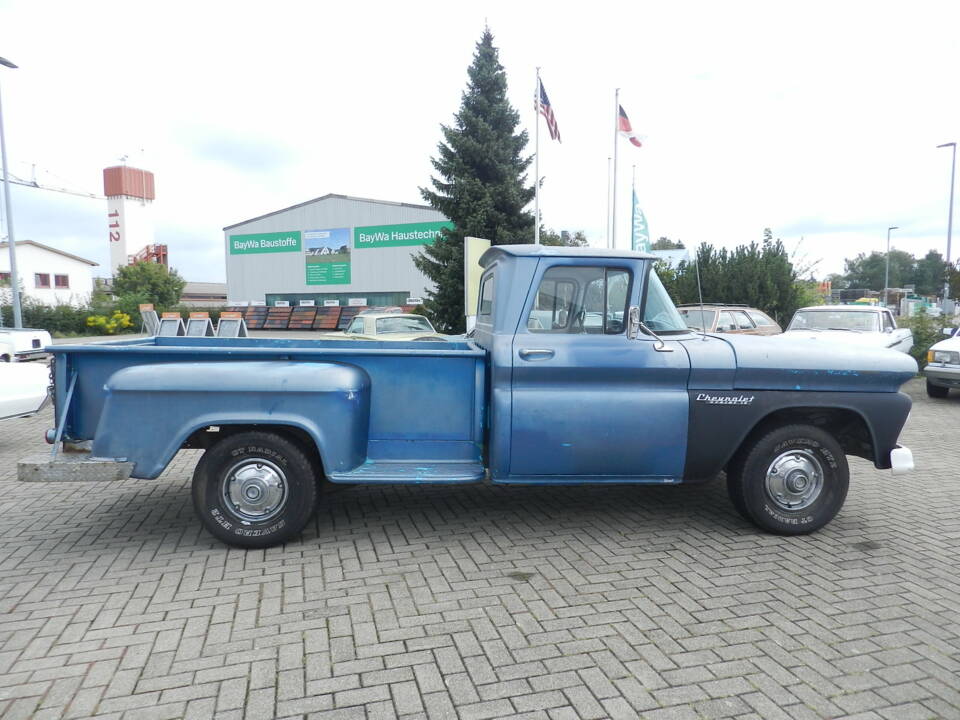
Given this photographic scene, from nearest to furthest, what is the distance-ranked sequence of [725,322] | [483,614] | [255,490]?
[483,614] < [255,490] < [725,322]

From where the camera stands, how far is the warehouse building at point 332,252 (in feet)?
127

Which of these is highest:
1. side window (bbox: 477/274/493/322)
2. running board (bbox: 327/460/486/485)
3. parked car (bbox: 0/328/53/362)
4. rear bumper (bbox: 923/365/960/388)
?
side window (bbox: 477/274/493/322)

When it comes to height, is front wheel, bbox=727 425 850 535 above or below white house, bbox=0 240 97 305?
below

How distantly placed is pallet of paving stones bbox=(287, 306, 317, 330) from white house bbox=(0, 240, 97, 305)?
19716 millimetres

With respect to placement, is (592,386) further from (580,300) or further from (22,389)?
(22,389)

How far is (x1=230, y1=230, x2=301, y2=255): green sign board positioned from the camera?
43.5 m

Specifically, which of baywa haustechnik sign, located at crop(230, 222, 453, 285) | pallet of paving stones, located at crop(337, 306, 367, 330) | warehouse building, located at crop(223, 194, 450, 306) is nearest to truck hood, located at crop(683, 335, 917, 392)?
warehouse building, located at crop(223, 194, 450, 306)

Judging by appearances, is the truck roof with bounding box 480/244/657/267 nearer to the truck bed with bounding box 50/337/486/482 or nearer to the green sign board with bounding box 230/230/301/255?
the truck bed with bounding box 50/337/486/482

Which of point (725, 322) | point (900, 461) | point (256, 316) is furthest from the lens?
point (256, 316)

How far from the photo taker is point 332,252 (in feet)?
137

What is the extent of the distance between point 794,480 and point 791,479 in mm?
24

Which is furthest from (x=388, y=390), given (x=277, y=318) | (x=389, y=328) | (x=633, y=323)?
(x=277, y=318)

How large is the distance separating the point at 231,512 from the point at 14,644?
1.33 metres

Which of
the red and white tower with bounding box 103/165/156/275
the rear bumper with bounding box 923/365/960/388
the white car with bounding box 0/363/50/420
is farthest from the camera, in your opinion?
the red and white tower with bounding box 103/165/156/275
